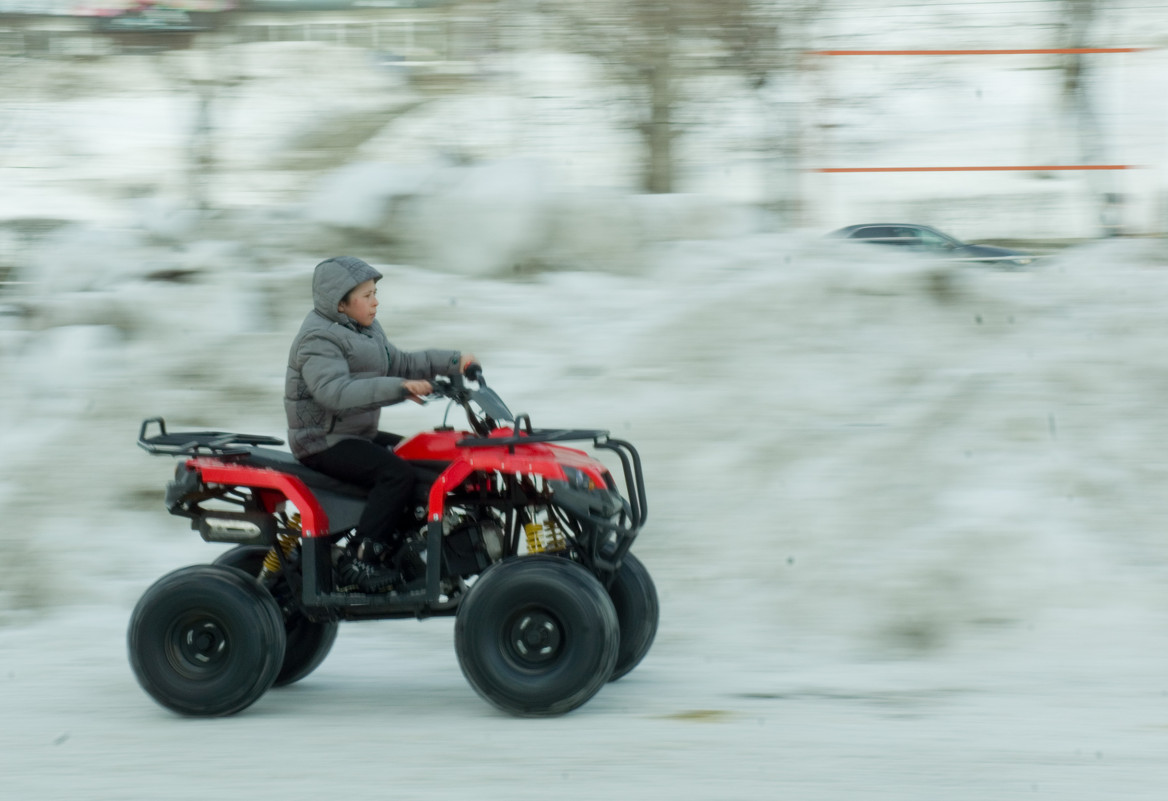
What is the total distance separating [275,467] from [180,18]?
7.55m

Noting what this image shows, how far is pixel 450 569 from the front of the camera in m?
6.16

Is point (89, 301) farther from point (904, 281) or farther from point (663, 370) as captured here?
point (904, 281)

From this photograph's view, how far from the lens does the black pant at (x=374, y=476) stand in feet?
19.8

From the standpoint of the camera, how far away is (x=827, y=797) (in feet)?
15.6

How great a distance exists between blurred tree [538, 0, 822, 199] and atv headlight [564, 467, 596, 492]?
5.86 meters

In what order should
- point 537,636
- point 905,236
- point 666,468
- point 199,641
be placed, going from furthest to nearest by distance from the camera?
point 905,236 → point 666,468 → point 199,641 → point 537,636

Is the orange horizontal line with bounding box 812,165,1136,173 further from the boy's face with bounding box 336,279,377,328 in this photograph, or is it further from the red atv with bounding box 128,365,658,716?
the boy's face with bounding box 336,279,377,328

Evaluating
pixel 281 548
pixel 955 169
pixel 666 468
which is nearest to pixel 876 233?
pixel 955 169

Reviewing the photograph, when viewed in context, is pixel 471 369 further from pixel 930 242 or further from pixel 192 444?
Result: pixel 930 242

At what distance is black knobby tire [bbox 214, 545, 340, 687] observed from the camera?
664 centimetres

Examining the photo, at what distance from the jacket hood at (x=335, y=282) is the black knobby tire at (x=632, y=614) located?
169 cm

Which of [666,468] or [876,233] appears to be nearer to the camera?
[666,468]

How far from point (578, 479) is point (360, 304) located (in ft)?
4.05

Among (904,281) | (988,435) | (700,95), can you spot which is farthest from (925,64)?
(988,435)
